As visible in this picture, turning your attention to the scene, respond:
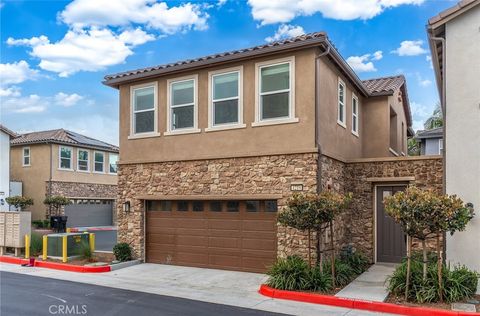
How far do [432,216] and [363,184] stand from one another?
5.04m

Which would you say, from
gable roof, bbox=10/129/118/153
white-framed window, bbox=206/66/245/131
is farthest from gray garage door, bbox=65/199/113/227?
white-framed window, bbox=206/66/245/131

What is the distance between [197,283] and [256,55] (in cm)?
630

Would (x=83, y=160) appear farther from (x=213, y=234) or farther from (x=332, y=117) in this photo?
(x=332, y=117)

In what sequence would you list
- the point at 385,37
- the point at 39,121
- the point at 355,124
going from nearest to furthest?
the point at 355,124 → the point at 385,37 → the point at 39,121

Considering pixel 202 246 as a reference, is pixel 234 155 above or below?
above

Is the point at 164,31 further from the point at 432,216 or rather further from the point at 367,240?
the point at 432,216

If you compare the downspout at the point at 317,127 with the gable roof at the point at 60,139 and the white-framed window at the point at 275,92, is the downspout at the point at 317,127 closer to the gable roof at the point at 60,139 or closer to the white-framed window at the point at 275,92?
the white-framed window at the point at 275,92

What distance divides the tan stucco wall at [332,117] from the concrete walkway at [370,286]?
343cm

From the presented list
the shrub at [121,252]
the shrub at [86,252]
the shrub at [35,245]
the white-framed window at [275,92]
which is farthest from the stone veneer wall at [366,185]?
the shrub at [35,245]

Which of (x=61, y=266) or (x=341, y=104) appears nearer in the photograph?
(x=61, y=266)

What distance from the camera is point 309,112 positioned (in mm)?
11328

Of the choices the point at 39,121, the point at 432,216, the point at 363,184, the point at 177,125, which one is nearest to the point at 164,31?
the point at 177,125

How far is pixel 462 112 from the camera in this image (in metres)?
10.0

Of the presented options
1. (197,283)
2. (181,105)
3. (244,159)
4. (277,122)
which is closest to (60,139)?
(181,105)
